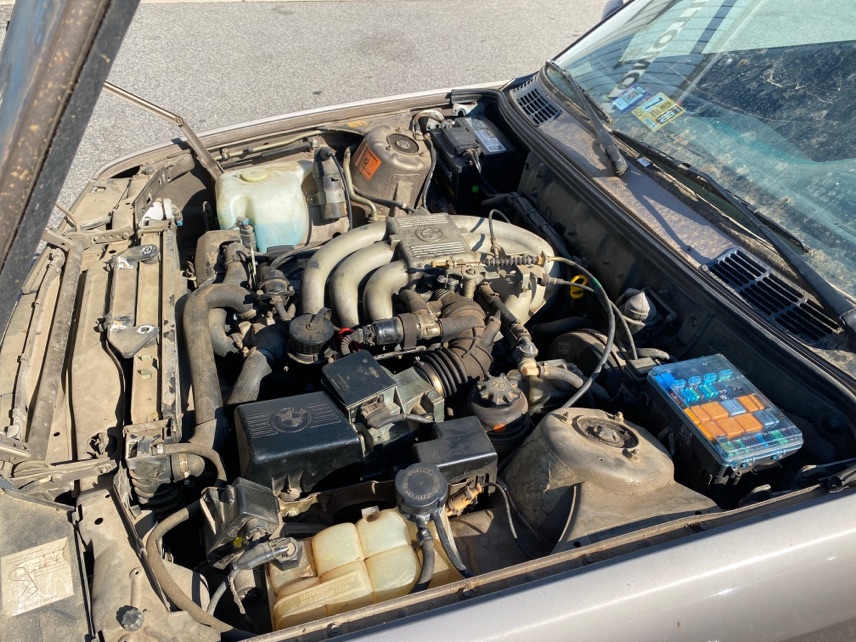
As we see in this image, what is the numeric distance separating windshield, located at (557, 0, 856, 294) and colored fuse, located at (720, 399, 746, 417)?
0.49 meters

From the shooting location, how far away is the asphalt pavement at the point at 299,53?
19.3 ft

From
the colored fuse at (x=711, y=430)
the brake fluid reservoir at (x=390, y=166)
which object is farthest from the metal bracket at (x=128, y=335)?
the colored fuse at (x=711, y=430)

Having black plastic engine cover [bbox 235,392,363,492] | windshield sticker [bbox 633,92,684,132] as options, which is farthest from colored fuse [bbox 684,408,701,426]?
windshield sticker [bbox 633,92,684,132]

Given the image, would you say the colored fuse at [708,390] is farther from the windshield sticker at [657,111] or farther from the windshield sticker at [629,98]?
the windshield sticker at [629,98]

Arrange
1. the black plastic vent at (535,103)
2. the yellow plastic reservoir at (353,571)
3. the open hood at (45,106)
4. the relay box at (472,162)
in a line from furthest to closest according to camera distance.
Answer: the relay box at (472,162)
the black plastic vent at (535,103)
the yellow plastic reservoir at (353,571)
the open hood at (45,106)

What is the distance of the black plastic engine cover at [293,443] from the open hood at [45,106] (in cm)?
67

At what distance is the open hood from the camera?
3.39 feet

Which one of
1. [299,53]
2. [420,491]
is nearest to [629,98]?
[420,491]

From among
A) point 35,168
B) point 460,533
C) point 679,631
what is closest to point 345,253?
point 460,533

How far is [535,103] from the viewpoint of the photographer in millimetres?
2924

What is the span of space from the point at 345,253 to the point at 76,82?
1355mm

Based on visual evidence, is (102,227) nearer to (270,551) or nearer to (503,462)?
Answer: (270,551)

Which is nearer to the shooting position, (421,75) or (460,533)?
(460,533)

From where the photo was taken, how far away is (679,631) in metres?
1.39
